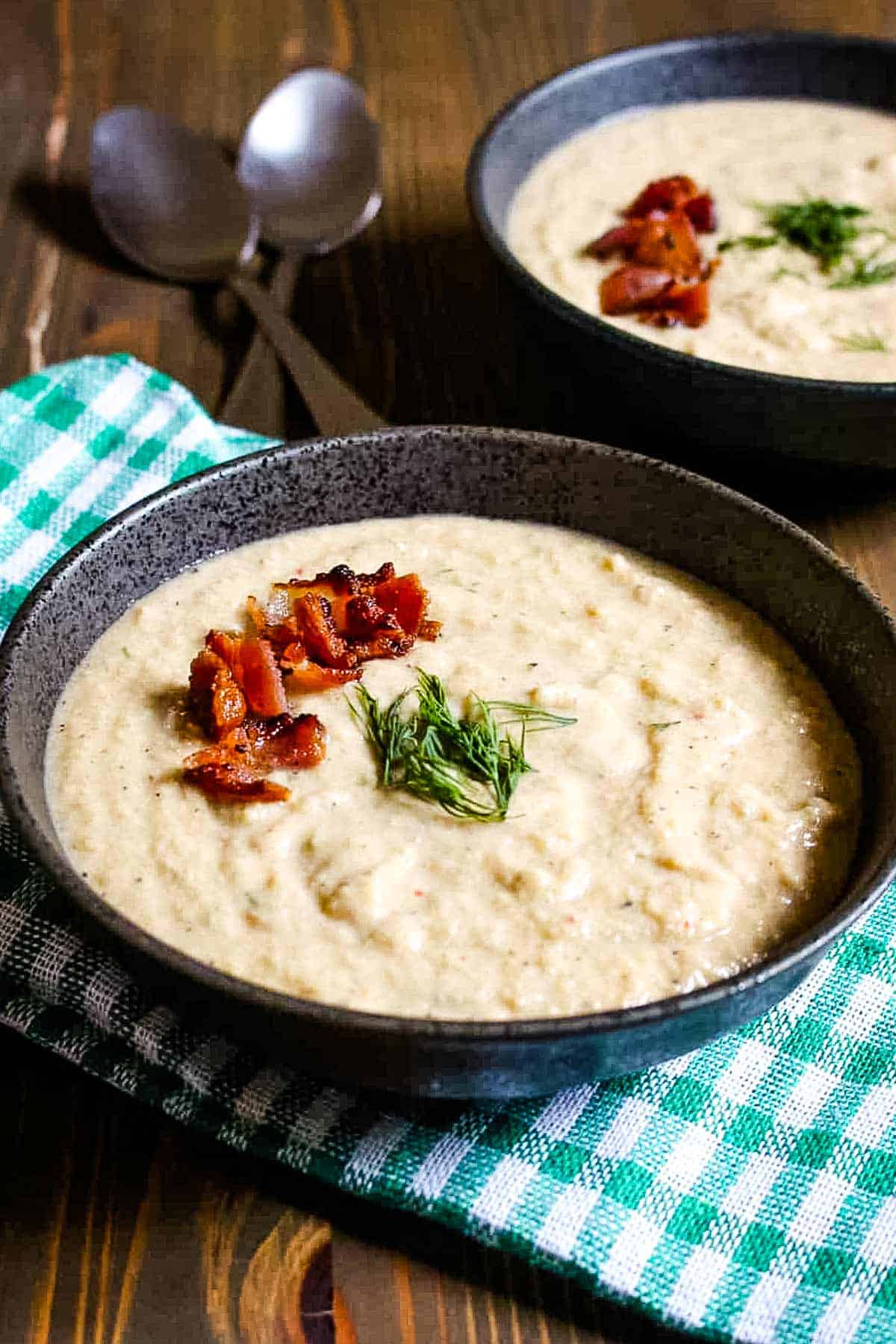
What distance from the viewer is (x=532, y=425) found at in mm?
4016

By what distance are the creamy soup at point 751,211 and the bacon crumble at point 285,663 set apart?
1.29m

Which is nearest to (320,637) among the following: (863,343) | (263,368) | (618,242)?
(263,368)

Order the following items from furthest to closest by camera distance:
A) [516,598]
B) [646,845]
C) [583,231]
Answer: [583,231] → [516,598] → [646,845]

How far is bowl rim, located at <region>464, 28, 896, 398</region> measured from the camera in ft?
11.0

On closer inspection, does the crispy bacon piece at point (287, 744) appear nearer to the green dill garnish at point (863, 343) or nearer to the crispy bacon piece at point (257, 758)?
the crispy bacon piece at point (257, 758)

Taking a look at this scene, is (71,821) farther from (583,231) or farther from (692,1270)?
(583,231)

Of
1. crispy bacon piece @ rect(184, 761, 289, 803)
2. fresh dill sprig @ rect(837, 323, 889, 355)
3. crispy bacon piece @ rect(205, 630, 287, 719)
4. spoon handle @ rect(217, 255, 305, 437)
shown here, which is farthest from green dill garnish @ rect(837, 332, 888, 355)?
crispy bacon piece @ rect(184, 761, 289, 803)

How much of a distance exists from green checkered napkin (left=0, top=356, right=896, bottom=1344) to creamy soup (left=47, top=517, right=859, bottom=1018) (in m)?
0.23

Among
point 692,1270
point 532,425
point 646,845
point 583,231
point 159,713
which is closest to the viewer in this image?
point 692,1270

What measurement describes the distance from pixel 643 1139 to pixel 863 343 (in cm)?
215

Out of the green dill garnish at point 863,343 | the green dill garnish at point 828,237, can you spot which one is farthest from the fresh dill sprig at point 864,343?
the green dill garnish at point 828,237

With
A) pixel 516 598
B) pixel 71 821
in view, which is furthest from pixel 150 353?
pixel 71 821

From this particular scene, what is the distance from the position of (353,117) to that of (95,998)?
3.11 meters

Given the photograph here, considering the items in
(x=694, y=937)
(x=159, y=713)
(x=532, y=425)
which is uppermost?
(x=159, y=713)
